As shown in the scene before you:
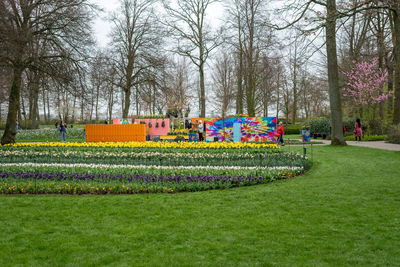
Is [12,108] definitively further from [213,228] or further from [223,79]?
[223,79]

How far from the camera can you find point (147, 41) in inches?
1017

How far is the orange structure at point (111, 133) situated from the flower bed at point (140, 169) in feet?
17.4

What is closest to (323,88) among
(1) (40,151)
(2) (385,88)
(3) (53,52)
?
(2) (385,88)

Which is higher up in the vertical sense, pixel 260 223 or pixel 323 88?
pixel 323 88

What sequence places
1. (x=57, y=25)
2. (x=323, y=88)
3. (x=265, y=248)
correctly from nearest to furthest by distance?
(x=265, y=248) < (x=57, y=25) < (x=323, y=88)

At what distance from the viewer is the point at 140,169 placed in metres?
8.62

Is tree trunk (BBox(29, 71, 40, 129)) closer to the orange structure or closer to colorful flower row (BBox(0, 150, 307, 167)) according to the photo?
the orange structure

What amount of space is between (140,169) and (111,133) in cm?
990

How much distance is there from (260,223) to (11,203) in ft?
15.0

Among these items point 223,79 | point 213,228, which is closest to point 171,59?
point 223,79

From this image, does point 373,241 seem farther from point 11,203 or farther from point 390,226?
point 11,203

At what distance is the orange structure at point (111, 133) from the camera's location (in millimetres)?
17688

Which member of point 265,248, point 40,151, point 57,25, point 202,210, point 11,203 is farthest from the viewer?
point 57,25

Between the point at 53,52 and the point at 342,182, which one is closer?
the point at 342,182
